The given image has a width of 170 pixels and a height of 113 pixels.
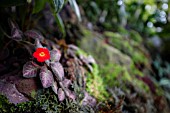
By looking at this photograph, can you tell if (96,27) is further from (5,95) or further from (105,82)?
(5,95)

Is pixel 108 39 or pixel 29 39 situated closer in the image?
pixel 29 39

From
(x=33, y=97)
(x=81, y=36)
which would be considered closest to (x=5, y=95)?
(x=33, y=97)

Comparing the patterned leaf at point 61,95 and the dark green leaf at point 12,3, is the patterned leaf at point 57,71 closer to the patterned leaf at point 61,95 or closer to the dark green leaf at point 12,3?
the patterned leaf at point 61,95

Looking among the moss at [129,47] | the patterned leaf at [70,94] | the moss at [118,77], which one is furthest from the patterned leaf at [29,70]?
the moss at [129,47]

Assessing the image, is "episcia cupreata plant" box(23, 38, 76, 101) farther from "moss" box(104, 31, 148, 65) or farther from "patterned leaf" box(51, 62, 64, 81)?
"moss" box(104, 31, 148, 65)

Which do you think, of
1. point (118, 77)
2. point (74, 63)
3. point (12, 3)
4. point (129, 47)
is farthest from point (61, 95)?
point (129, 47)
